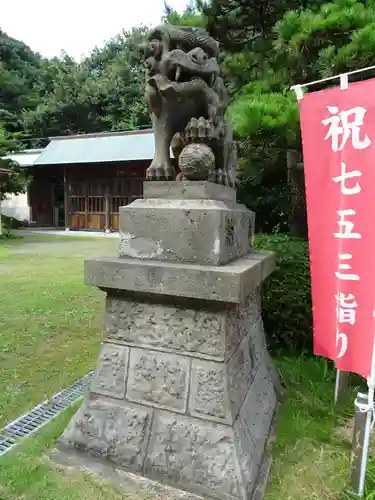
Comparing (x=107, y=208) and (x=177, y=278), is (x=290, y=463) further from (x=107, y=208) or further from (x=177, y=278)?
(x=107, y=208)

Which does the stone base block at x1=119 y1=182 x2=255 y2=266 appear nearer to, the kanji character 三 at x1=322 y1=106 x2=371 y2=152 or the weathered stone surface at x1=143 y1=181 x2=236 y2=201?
the weathered stone surface at x1=143 y1=181 x2=236 y2=201

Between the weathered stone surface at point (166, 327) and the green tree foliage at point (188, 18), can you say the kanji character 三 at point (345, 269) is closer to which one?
the weathered stone surface at point (166, 327)

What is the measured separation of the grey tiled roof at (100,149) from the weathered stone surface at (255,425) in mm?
13918

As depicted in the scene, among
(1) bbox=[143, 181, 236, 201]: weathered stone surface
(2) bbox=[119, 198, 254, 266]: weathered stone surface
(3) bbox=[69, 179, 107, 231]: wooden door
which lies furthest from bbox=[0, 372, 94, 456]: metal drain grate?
(3) bbox=[69, 179, 107, 231]: wooden door

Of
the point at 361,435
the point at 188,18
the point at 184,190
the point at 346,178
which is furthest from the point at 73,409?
the point at 188,18

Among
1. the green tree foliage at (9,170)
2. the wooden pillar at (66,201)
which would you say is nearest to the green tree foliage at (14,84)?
the wooden pillar at (66,201)

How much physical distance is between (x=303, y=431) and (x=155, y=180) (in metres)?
1.82

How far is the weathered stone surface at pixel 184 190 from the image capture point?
80.7 inches

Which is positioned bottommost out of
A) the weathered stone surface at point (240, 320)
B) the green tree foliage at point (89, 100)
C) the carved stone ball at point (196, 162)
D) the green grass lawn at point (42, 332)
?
the green grass lawn at point (42, 332)

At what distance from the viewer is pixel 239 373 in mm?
2119

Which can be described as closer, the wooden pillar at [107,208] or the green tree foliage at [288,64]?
the green tree foliage at [288,64]

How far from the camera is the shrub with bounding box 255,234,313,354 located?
3475 mm

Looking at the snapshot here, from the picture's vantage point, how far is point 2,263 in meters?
9.02

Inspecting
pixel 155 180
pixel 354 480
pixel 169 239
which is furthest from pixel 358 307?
pixel 155 180
